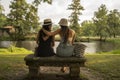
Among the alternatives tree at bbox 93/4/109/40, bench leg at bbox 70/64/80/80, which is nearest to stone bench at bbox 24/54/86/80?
bench leg at bbox 70/64/80/80

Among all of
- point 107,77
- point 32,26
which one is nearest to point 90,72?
point 107,77

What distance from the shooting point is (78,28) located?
81.5 metres

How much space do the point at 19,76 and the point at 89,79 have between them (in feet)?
7.67

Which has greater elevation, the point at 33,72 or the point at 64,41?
the point at 64,41

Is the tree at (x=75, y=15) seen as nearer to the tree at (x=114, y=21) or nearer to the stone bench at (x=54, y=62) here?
the tree at (x=114, y=21)

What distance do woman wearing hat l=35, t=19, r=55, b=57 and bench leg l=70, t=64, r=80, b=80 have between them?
0.93 m

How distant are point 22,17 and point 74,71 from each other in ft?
205

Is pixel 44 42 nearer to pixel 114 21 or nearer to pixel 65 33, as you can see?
pixel 65 33

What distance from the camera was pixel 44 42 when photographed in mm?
8234

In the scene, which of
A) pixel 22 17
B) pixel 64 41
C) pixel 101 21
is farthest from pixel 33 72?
pixel 101 21

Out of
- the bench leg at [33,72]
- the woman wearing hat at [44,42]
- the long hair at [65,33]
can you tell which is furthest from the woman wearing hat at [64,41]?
the bench leg at [33,72]

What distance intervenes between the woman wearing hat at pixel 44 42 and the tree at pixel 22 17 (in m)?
59.0

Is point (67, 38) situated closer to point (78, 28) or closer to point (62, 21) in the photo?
point (62, 21)

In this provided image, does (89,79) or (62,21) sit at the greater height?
(62,21)
